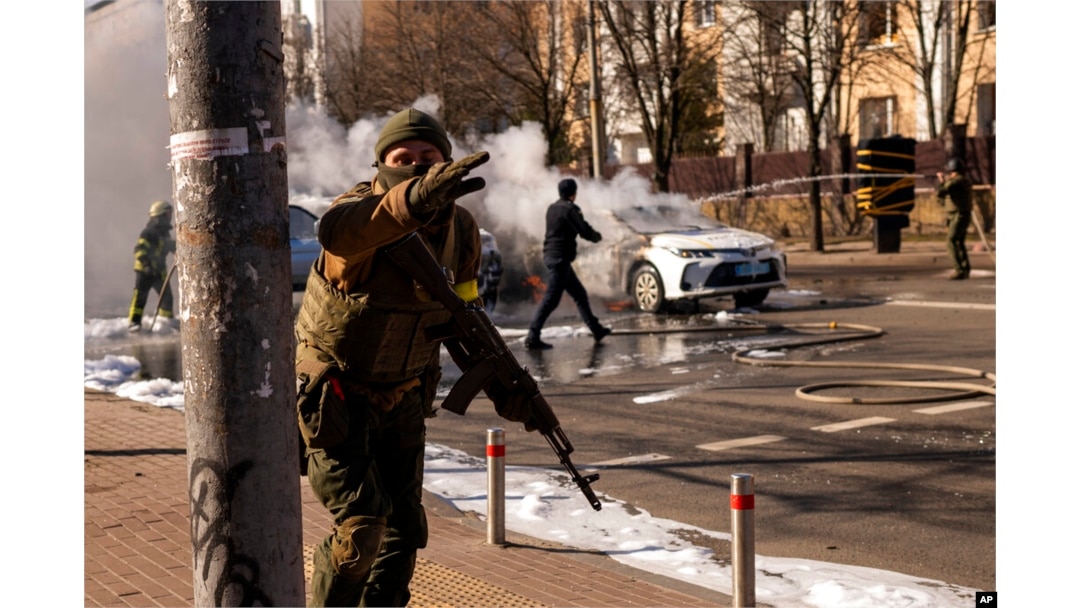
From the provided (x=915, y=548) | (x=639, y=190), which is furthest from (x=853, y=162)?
(x=915, y=548)

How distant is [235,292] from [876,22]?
31.1 metres

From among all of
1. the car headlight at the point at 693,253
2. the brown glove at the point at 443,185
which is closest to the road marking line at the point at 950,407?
the brown glove at the point at 443,185

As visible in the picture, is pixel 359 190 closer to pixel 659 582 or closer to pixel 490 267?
pixel 659 582

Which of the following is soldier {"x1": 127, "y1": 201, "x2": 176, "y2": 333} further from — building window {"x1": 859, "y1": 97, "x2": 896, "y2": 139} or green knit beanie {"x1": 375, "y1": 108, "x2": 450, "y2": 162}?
building window {"x1": 859, "y1": 97, "x2": 896, "y2": 139}

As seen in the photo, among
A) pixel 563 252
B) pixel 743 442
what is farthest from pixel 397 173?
pixel 563 252

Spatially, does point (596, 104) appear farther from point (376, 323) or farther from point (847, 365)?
point (376, 323)

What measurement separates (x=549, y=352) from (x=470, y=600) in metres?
8.40

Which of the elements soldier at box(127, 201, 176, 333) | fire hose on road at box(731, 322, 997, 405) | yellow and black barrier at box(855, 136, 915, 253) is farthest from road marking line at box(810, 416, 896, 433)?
yellow and black barrier at box(855, 136, 915, 253)

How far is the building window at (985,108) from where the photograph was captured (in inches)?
1373

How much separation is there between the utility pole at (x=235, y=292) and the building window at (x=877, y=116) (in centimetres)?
3741

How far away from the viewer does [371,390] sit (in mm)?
4035

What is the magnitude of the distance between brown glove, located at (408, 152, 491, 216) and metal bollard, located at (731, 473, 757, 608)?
6.76 ft

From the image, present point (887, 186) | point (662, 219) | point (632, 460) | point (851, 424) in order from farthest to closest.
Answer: point (887, 186) < point (662, 219) < point (851, 424) < point (632, 460)

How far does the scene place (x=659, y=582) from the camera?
543 centimetres
